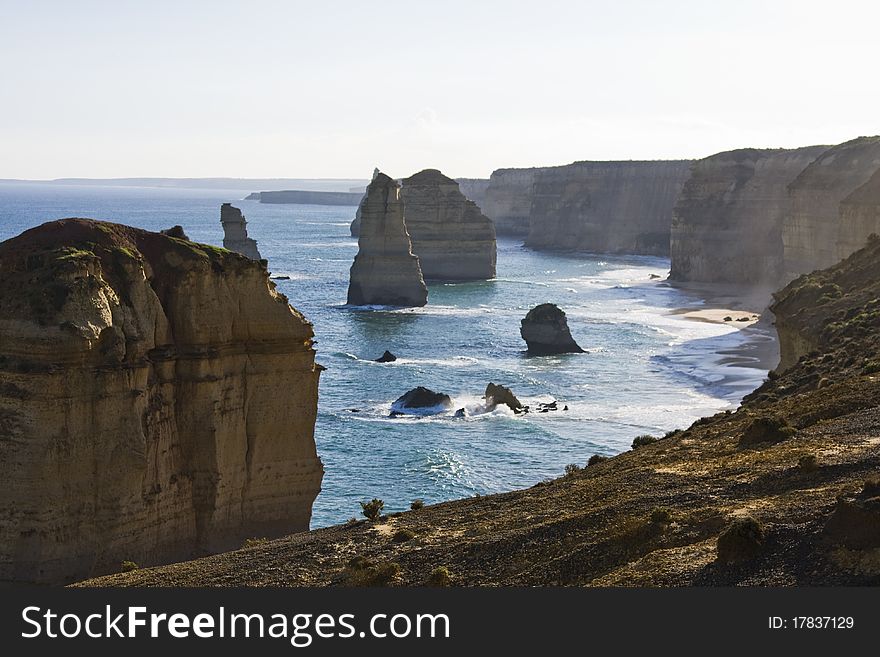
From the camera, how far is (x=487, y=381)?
75625 mm

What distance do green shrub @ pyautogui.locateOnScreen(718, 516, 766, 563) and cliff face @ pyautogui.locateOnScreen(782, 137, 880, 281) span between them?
91029 millimetres

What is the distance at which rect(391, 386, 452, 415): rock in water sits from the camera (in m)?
65.3

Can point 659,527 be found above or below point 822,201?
below

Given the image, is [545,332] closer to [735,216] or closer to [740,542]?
[740,542]

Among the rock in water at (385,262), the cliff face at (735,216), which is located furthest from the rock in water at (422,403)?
the cliff face at (735,216)

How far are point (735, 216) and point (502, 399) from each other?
9332cm

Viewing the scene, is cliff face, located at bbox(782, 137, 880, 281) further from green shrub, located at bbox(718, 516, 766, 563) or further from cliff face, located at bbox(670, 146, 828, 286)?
green shrub, located at bbox(718, 516, 766, 563)

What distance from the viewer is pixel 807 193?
375 feet

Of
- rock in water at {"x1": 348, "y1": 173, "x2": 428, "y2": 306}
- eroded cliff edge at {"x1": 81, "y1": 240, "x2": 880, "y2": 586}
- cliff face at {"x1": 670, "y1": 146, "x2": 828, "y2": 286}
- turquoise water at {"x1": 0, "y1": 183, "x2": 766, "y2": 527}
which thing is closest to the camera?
eroded cliff edge at {"x1": 81, "y1": 240, "x2": 880, "y2": 586}

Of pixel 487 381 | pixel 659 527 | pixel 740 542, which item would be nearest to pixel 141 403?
pixel 659 527

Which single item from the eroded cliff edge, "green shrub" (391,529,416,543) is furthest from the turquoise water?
"green shrub" (391,529,416,543)

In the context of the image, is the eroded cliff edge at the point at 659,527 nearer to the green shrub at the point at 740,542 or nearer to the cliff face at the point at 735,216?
the green shrub at the point at 740,542

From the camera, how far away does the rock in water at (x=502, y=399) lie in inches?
2589

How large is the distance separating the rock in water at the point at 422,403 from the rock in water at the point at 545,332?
21453mm
